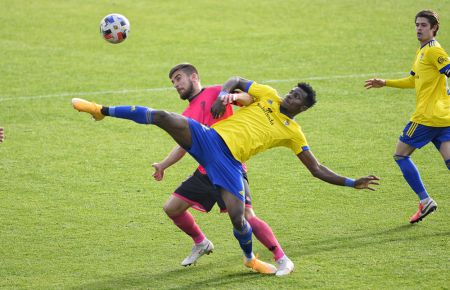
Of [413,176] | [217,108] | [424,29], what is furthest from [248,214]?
[424,29]

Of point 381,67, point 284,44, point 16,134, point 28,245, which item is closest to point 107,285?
point 28,245

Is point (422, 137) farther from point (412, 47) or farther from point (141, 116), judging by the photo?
point (412, 47)

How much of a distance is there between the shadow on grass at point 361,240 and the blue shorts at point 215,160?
4.53 ft

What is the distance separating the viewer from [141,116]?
8734 millimetres

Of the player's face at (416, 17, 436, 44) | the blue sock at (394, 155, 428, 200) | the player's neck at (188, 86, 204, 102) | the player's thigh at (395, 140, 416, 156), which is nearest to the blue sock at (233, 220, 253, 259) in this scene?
the player's neck at (188, 86, 204, 102)

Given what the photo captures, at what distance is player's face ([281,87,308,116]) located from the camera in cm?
927

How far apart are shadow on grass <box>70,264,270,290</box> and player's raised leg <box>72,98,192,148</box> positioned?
1409 millimetres

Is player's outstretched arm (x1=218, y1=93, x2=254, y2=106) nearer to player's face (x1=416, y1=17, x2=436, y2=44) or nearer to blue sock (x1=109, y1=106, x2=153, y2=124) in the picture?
blue sock (x1=109, y1=106, x2=153, y2=124)

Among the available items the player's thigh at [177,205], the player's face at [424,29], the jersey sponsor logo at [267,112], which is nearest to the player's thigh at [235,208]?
the player's thigh at [177,205]

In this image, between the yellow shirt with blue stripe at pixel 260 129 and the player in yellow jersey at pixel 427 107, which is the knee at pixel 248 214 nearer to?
the yellow shirt with blue stripe at pixel 260 129

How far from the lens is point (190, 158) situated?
45.7ft

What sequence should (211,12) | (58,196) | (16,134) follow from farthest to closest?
(211,12) → (16,134) → (58,196)

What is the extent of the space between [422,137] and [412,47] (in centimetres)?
922

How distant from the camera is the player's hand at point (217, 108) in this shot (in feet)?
30.3
